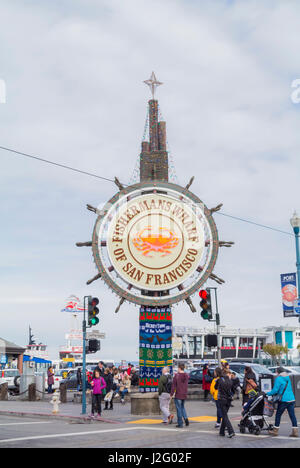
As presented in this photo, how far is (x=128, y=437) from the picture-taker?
46.8ft

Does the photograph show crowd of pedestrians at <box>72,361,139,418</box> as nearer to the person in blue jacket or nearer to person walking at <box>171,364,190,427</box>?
person walking at <box>171,364,190,427</box>

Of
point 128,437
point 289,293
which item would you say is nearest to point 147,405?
point 128,437

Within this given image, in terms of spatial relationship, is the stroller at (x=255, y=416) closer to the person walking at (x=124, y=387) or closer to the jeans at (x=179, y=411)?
the jeans at (x=179, y=411)

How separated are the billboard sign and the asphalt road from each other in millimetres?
6969

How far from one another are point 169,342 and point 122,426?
19.7 ft

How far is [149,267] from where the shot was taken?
76.3 ft

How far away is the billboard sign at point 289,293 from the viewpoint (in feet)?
78.6

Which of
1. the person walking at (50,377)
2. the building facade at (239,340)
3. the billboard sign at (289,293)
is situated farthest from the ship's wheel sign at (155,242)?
the building facade at (239,340)

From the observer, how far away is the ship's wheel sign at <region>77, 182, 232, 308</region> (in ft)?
75.6

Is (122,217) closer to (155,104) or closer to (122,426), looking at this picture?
(155,104)

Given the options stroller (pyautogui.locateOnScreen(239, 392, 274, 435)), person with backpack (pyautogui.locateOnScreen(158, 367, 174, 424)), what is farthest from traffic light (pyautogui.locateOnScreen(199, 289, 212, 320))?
stroller (pyautogui.locateOnScreen(239, 392, 274, 435))

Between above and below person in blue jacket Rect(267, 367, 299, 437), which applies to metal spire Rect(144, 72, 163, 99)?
above
